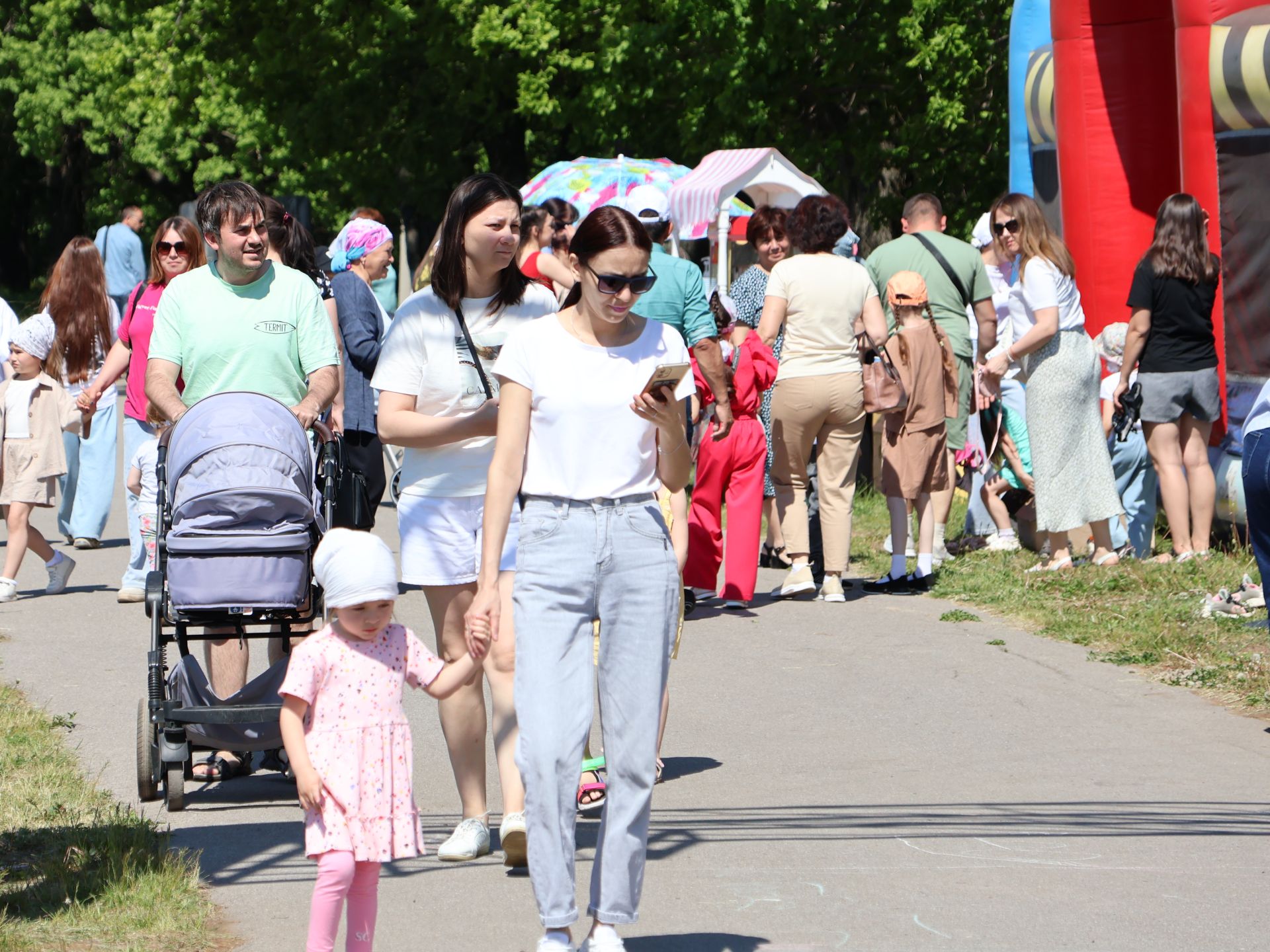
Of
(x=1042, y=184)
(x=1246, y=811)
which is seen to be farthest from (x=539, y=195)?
(x=1246, y=811)

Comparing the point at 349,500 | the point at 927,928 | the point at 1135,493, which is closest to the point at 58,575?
the point at 349,500

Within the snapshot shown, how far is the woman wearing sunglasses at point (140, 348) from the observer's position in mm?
8305

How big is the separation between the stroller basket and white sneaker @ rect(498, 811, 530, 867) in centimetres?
110

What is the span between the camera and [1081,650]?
336 inches

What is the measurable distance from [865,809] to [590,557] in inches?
78.6

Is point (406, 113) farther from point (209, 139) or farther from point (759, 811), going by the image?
point (759, 811)

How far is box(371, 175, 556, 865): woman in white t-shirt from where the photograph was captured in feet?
17.3

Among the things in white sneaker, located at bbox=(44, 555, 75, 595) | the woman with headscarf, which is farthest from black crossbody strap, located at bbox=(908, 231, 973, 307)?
white sneaker, located at bbox=(44, 555, 75, 595)

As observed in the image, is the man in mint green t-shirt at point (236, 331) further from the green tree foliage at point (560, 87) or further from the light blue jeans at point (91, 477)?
the green tree foliage at point (560, 87)

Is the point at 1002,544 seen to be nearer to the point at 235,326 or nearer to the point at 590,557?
the point at 235,326

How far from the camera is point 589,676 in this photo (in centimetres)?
436

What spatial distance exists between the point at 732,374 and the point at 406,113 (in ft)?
74.9

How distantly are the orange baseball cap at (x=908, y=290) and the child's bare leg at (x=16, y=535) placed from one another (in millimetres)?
5072

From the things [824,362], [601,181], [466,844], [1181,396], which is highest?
[601,181]
